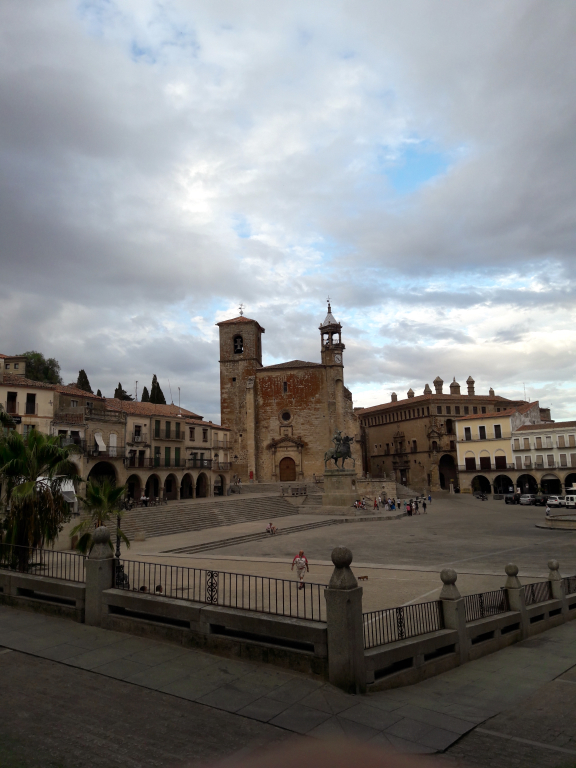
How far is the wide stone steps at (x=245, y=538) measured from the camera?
24094mm

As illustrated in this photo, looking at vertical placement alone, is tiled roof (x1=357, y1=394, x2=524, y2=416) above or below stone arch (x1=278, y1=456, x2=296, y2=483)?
above

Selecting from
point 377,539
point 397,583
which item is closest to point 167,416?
point 377,539

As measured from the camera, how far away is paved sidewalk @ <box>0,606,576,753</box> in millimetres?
6055

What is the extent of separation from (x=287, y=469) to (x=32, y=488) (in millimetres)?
47963

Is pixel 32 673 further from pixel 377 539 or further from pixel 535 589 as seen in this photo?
pixel 377 539

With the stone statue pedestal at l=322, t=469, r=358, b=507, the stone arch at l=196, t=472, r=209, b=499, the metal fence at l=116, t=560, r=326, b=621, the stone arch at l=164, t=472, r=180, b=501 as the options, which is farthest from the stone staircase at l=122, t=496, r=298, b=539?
the metal fence at l=116, t=560, r=326, b=621

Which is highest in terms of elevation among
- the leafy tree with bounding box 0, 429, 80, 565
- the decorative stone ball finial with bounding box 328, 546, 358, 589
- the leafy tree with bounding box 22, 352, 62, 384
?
the leafy tree with bounding box 22, 352, 62, 384

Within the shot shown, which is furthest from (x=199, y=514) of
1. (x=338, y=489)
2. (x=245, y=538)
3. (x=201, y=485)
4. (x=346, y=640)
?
(x=346, y=640)

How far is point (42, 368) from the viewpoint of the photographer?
66062 millimetres

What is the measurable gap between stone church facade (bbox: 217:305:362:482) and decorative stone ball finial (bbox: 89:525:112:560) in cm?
4960

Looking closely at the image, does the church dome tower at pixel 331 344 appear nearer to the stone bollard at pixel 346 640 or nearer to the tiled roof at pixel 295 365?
the tiled roof at pixel 295 365

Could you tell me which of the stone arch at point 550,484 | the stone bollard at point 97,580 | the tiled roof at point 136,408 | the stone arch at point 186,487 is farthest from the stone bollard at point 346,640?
the stone arch at point 550,484

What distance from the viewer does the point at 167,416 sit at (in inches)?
1827

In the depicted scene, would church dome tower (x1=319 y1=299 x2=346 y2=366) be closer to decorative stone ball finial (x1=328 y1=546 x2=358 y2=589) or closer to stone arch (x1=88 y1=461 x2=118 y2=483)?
stone arch (x1=88 y1=461 x2=118 y2=483)
